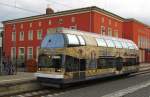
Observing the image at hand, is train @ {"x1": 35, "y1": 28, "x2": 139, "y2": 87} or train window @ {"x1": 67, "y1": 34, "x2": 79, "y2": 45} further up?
train window @ {"x1": 67, "y1": 34, "x2": 79, "y2": 45}

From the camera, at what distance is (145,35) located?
65.1m

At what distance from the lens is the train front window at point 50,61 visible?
62.9 ft

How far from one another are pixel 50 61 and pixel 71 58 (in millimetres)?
1206

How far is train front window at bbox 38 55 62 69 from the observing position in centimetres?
1916

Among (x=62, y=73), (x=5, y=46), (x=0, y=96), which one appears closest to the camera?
(x=0, y=96)

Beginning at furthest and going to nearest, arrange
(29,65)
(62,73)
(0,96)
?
(29,65)
(62,73)
(0,96)

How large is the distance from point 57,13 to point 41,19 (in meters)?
3.88

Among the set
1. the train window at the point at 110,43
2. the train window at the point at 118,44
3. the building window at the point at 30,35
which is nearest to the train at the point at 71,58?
the train window at the point at 110,43

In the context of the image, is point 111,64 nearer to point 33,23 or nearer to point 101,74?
point 101,74

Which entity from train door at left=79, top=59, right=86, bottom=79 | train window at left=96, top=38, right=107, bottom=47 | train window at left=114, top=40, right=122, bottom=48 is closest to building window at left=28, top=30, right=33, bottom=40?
train window at left=114, top=40, right=122, bottom=48

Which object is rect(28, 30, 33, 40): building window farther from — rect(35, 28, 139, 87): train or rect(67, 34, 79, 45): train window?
rect(67, 34, 79, 45): train window

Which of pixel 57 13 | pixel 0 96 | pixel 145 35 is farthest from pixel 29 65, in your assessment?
pixel 145 35

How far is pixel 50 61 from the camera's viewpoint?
19562mm

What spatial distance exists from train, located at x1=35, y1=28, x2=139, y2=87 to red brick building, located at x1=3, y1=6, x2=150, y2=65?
21.4 m
